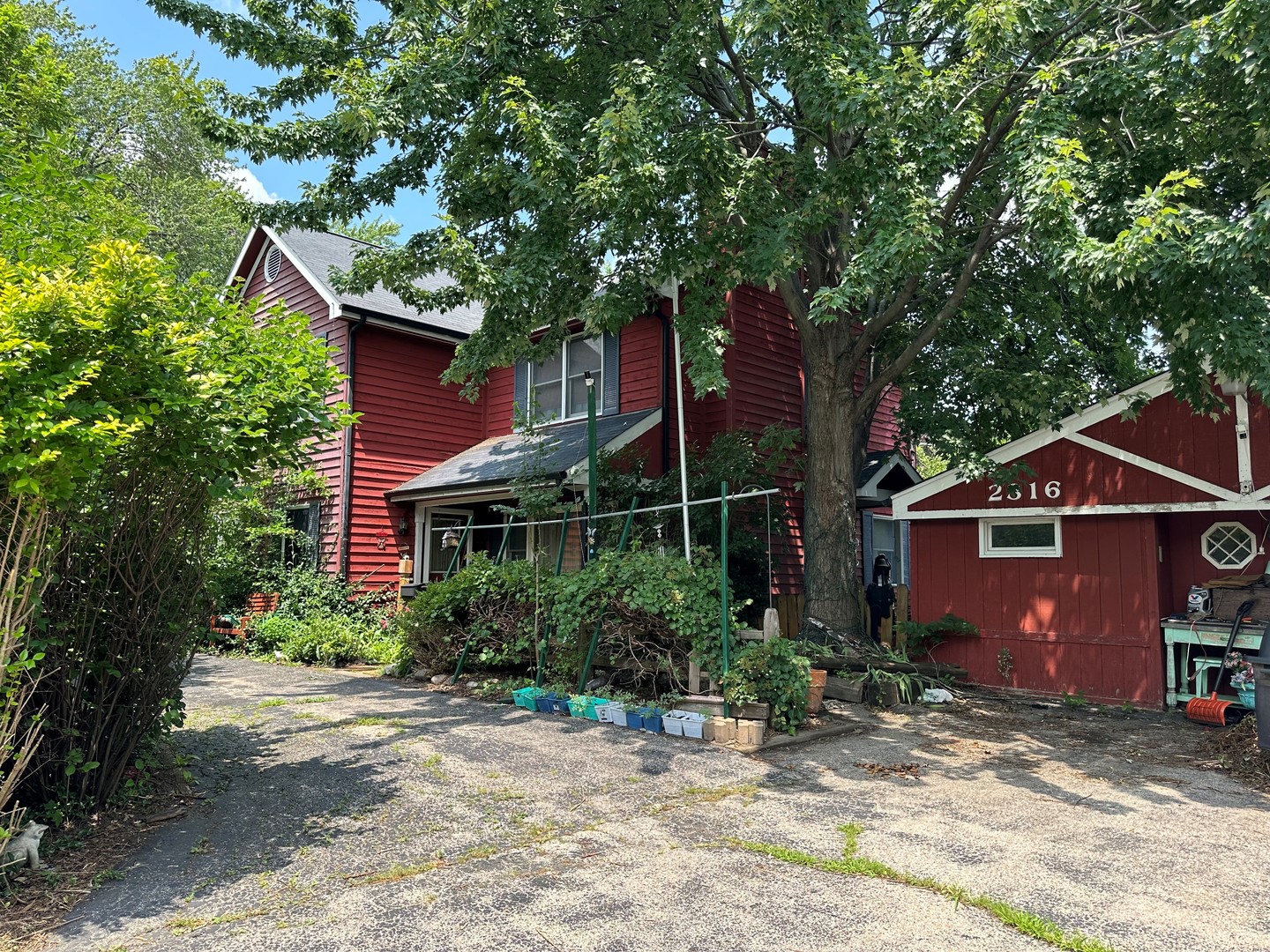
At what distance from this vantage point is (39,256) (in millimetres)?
4508

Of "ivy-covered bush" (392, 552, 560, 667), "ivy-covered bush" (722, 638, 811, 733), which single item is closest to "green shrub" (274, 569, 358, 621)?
"ivy-covered bush" (392, 552, 560, 667)

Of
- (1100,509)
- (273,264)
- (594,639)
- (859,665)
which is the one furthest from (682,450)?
A: (273,264)

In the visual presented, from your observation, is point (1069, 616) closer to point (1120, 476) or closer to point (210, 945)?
point (1120, 476)

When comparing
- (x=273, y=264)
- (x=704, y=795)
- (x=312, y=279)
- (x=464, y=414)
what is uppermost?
(x=273, y=264)

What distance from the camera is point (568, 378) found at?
15.5m

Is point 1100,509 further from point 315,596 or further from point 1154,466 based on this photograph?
point 315,596

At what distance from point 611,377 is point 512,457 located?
231 cm

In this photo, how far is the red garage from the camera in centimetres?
961

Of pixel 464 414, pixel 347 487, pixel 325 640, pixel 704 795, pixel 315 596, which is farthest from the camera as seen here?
pixel 464 414

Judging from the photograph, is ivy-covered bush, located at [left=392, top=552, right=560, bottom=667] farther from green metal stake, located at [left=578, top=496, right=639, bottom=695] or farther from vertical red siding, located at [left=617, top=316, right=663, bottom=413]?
vertical red siding, located at [left=617, top=316, right=663, bottom=413]

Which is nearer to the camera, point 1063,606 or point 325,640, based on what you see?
point 1063,606

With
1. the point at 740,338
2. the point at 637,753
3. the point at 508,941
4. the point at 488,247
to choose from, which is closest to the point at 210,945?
the point at 508,941

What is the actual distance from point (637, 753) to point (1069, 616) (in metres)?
6.48

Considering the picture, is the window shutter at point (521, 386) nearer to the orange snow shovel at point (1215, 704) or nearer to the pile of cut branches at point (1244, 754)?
the orange snow shovel at point (1215, 704)
